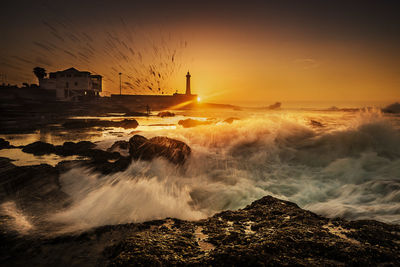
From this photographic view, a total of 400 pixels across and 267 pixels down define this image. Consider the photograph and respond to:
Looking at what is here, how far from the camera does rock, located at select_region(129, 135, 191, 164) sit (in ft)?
22.3

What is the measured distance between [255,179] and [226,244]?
13.7 feet

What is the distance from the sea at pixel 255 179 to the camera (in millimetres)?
3791

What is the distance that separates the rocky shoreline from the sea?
0.50 metres

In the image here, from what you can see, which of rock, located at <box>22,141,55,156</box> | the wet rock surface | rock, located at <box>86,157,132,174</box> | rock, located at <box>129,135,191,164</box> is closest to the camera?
the wet rock surface

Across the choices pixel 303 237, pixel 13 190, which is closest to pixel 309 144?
pixel 303 237

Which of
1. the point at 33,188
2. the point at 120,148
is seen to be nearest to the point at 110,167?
the point at 33,188

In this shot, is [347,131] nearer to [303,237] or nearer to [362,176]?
[362,176]

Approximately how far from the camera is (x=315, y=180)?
6.27 m

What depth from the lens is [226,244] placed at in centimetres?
239

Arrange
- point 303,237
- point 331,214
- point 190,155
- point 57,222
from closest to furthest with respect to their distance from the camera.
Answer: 1. point 303,237
2. point 57,222
3. point 331,214
4. point 190,155

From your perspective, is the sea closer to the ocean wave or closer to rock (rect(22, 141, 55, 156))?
the ocean wave

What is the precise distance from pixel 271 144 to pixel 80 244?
8647 mm

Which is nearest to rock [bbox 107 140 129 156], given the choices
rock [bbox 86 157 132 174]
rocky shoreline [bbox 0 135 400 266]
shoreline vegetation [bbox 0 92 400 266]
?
rock [bbox 86 157 132 174]

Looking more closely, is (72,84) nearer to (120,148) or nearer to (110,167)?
(120,148)
